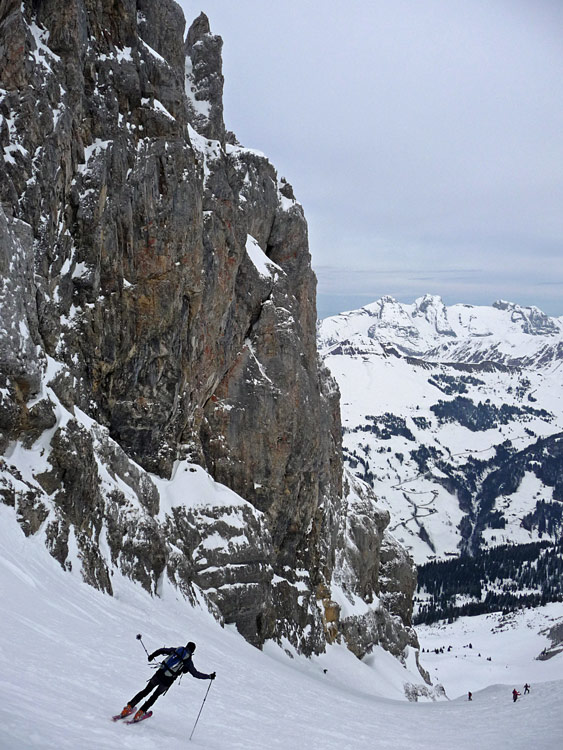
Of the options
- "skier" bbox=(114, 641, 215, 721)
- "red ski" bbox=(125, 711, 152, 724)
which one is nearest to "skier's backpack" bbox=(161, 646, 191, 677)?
"skier" bbox=(114, 641, 215, 721)

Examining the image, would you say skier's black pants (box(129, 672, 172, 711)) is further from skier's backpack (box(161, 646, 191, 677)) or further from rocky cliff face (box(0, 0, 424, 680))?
rocky cliff face (box(0, 0, 424, 680))

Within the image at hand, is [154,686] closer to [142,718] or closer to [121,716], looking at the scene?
[142,718]

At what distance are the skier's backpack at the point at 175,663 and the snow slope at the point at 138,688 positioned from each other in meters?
1.20

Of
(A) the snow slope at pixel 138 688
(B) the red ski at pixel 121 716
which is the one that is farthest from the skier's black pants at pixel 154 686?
(A) the snow slope at pixel 138 688

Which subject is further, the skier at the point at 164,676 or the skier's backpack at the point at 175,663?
the skier's backpack at the point at 175,663

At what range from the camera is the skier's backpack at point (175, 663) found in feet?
48.7

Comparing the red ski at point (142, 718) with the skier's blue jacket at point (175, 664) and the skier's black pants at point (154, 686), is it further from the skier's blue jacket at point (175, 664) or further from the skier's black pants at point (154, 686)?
the skier's blue jacket at point (175, 664)

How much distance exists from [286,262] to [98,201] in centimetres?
3184

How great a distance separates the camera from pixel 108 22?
140 feet

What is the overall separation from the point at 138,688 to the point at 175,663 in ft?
13.6

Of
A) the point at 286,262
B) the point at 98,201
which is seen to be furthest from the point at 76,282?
the point at 286,262

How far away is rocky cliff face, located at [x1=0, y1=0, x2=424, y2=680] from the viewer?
32.7 meters

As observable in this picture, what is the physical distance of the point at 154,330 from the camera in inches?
1799

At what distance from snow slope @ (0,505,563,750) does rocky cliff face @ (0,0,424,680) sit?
329 cm
